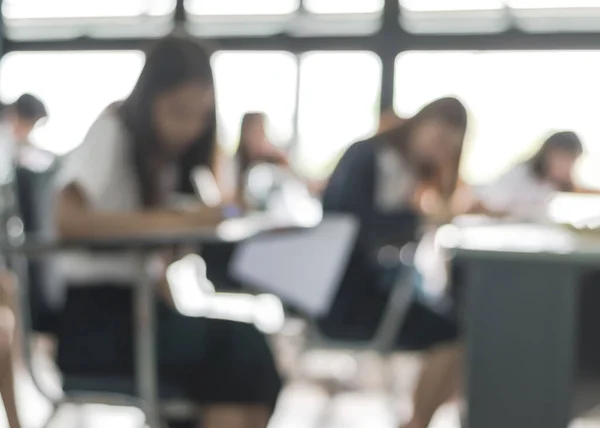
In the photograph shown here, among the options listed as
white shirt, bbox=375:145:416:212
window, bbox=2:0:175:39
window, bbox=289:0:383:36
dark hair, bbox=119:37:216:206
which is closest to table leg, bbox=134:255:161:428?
dark hair, bbox=119:37:216:206

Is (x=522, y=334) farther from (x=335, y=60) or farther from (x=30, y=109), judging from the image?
(x=335, y=60)

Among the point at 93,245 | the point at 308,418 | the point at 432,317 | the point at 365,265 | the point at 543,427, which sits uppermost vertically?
the point at 93,245

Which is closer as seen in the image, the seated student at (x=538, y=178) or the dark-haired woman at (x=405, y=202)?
the dark-haired woman at (x=405, y=202)

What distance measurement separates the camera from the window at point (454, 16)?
476 cm

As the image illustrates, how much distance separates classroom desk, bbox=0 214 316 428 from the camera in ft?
3.99

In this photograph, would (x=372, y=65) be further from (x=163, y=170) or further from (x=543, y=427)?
(x=543, y=427)

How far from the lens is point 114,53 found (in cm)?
531

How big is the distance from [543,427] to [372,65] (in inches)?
166

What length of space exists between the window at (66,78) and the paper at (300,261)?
360cm

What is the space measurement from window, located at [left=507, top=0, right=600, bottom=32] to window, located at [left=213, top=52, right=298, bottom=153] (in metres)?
1.58

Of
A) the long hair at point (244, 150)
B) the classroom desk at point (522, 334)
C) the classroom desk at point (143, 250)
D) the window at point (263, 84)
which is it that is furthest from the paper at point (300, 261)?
the window at point (263, 84)

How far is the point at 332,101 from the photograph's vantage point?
194 inches

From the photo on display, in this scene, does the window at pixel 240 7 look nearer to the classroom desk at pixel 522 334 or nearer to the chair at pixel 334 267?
the chair at pixel 334 267

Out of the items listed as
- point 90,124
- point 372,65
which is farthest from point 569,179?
point 90,124
